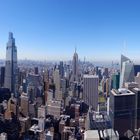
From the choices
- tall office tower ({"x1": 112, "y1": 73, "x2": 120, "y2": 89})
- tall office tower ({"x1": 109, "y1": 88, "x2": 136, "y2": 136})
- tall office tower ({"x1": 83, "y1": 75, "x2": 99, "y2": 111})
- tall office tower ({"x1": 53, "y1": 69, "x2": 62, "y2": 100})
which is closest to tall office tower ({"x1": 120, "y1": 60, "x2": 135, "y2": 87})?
tall office tower ({"x1": 112, "y1": 73, "x2": 120, "y2": 89})

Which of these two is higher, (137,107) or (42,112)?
(137,107)

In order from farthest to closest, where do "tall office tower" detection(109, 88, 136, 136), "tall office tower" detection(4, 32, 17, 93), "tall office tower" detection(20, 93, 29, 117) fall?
"tall office tower" detection(4, 32, 17, 93) < "tall office tower" detection(20, 93, 29, 117) < "tall office tower" detection(109, 88, 136, 136)

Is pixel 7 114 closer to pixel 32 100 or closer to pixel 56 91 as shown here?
pixel 32 100

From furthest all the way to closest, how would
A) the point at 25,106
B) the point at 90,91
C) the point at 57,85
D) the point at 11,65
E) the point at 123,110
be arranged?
the point at 11,65 → the point at 57,85 → the point at 90,91 → the point at 25,106 → the point at 123,110

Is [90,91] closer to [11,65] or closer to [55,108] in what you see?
[55,108]

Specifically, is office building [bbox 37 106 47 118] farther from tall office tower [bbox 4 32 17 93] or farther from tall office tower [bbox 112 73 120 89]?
tall office tower [bbox 112 73 120 89]

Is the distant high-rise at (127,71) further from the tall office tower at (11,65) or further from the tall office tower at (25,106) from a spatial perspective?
the tall office tower at (11,65)

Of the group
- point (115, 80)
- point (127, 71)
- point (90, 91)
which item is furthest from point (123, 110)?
point (127, 71)
